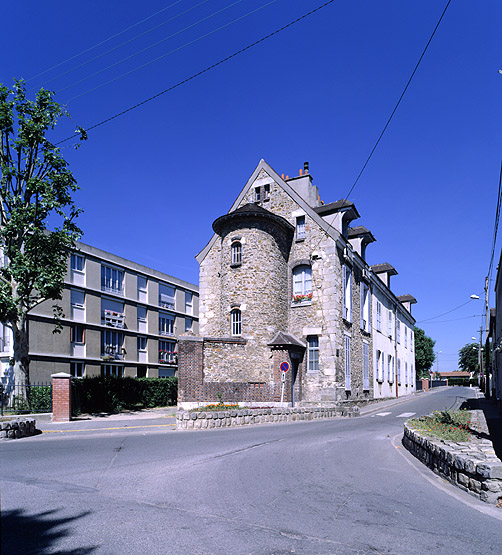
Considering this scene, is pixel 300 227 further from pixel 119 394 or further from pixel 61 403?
pixel 61 403

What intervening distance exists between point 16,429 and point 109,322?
24605 millimetres

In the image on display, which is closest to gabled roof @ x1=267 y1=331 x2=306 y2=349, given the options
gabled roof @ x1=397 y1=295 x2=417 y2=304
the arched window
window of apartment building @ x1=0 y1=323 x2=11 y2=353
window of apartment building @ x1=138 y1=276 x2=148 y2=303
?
the arched window

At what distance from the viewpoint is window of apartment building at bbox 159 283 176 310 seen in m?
45.0

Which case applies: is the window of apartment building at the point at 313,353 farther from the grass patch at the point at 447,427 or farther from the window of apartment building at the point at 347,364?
the grass patch at the point at 447,427

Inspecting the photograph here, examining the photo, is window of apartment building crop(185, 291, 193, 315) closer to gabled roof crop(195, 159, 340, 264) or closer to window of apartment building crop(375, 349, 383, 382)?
gabled roof crop(195, 159, 340, 264)

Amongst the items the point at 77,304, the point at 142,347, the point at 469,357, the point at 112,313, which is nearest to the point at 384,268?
the point at 142,347

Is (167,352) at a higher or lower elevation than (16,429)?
higher

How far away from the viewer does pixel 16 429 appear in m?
13.4

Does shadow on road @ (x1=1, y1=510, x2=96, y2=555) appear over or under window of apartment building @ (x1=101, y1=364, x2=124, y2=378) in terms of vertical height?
over

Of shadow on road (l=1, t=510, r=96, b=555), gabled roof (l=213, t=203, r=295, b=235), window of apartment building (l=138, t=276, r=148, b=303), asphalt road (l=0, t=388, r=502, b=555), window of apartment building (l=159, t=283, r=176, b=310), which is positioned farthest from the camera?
window of apartment building (l=159, t=283, r=176, b=310)

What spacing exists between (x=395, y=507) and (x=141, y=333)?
36909 mm

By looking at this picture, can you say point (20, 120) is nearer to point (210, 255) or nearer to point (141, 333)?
point (210, 255)

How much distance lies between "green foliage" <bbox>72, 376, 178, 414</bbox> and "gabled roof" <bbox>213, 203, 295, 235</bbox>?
1003 cm

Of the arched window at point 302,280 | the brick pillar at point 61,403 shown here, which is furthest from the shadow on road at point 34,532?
the arched window at point 302,280
